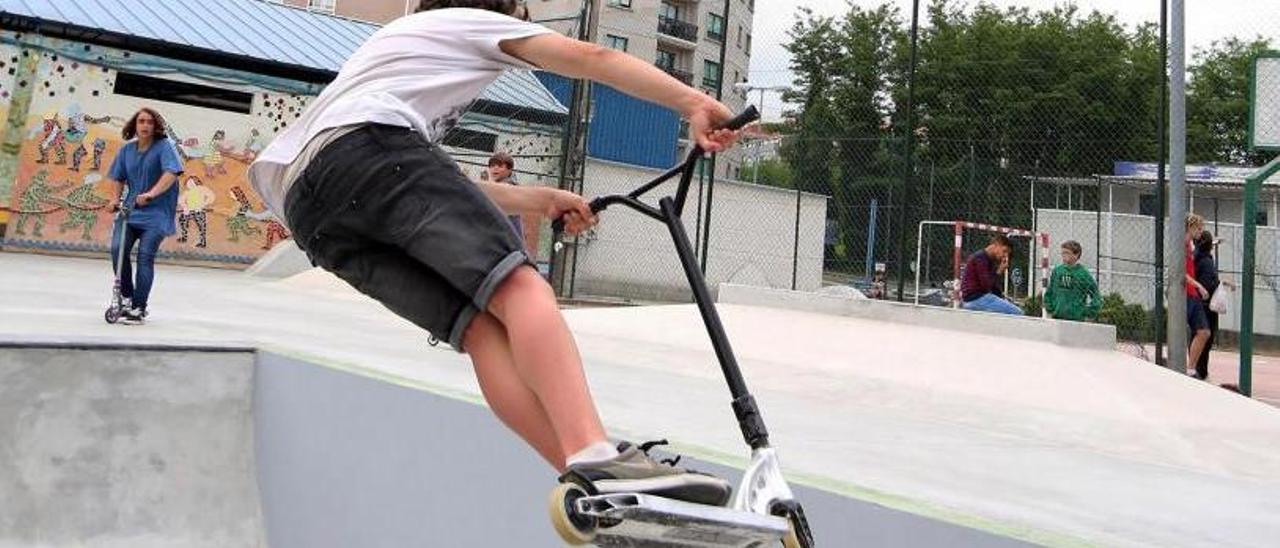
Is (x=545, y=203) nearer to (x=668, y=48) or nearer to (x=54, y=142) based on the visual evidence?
(x=54, y=142)

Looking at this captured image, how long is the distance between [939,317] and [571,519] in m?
7.31

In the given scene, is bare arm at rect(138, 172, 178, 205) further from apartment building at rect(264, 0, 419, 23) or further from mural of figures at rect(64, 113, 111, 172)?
apartment building at rect(264, 0, 419, 23)

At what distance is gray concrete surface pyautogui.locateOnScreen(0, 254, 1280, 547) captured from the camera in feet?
8.81

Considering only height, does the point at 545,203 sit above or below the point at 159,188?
below

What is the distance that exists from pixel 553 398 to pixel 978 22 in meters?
24.3

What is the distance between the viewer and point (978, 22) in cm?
2369

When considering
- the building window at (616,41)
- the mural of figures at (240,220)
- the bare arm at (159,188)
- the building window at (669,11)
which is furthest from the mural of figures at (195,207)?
the building window at (669,11)

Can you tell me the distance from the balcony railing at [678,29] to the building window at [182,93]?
3741 cm

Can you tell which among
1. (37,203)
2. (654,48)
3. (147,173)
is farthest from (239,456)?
(654,48)

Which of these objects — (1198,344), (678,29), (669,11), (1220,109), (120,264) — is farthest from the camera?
(669,11)

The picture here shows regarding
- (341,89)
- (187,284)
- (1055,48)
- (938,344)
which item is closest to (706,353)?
(938,344)

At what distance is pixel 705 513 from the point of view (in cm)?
156

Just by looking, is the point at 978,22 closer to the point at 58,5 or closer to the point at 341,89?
the point at 58,5

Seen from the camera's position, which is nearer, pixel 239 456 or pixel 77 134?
pixel 239 456
